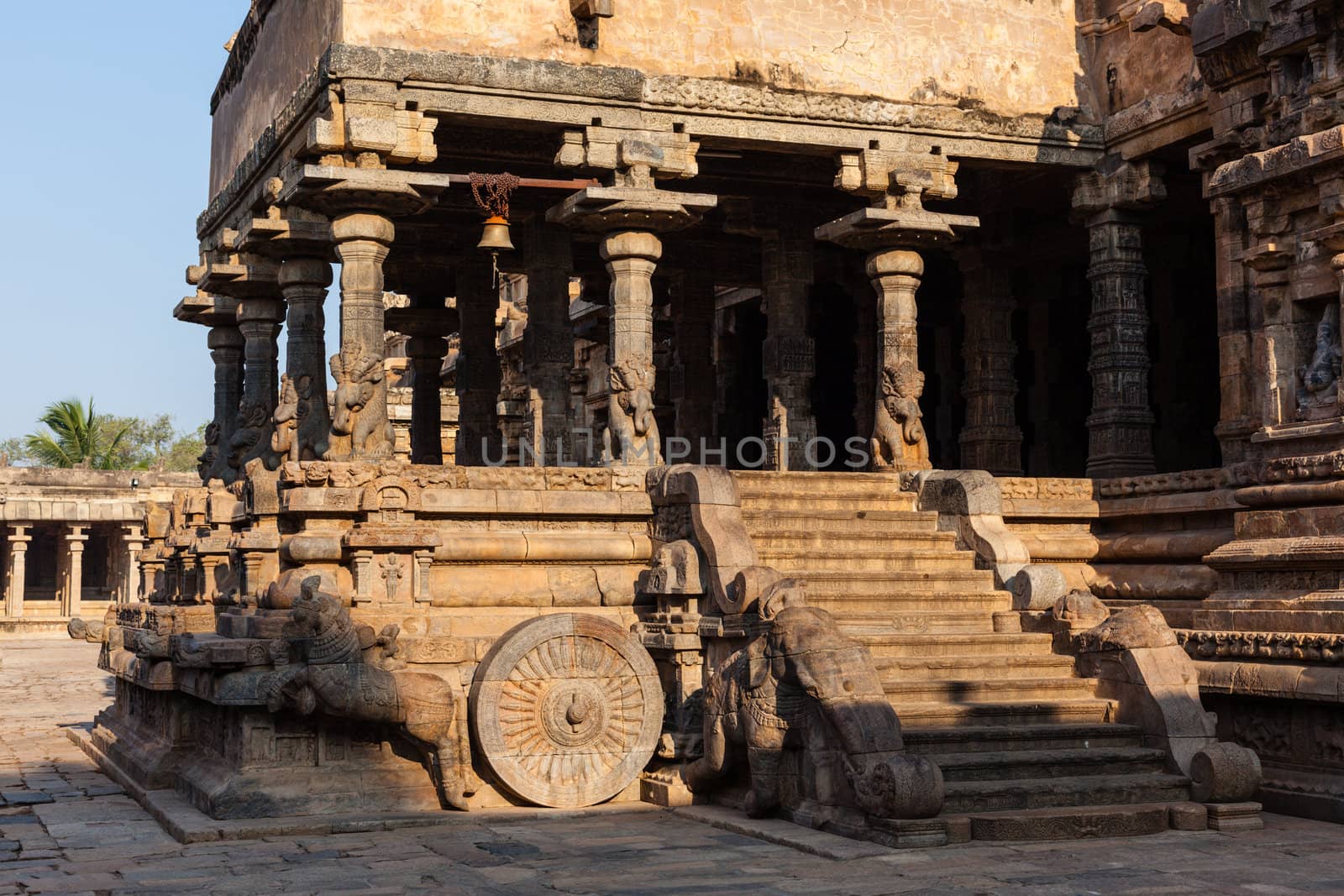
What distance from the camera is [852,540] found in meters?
12.9

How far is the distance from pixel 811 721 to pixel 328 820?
2.97 meters

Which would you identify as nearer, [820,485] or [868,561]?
[868,561]

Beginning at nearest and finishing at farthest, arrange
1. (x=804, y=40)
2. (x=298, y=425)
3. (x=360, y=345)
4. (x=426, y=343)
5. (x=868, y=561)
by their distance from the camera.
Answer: (x=868, y=561)
(x=360, y=345)
(x=298, y=425)
(x=804, y=40)
(x=426, y=343)

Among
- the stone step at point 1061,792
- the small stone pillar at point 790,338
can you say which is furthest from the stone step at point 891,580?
the small stone pillar at point 790,338

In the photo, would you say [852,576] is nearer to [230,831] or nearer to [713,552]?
[713,552]

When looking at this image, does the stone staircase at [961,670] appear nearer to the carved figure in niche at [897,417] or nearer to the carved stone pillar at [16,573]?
the carved figure in niche at [897,417]

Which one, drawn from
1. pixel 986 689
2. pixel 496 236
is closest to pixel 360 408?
pixel 496 236

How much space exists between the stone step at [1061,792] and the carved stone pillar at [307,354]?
6.67 m

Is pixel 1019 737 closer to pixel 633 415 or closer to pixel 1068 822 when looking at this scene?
pixel 1068 822

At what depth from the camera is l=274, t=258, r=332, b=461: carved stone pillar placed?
14166 millimetres

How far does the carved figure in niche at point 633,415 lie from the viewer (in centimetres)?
1374

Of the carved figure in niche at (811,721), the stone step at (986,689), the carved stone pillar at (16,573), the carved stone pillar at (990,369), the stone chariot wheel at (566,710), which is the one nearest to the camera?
the carved figure in niche at (811,721)

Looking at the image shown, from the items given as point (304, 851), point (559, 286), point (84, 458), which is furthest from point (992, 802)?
point (84, 458)

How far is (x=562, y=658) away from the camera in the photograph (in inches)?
430
